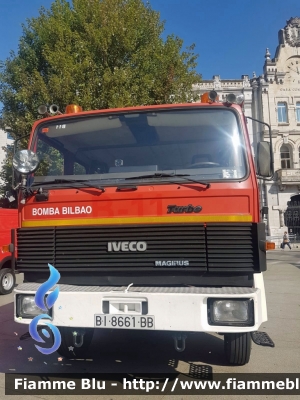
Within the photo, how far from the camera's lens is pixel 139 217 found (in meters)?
3.33

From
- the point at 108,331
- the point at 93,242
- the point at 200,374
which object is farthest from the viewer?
the point at 108,331

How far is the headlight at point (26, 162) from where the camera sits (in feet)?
12.2

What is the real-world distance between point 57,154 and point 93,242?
4.18ft

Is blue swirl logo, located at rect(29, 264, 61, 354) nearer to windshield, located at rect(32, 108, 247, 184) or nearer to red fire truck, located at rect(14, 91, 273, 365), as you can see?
red fire truck, located at rect(14, 91, 273, 365)

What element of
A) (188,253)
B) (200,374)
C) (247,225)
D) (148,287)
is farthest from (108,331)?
(247,225)

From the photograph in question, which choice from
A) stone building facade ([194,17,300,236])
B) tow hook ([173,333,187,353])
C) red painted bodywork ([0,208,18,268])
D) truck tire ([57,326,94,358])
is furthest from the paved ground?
stone building facade ([194,17,300,236])

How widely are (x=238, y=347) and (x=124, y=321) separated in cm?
135

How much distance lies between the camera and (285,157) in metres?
29.5

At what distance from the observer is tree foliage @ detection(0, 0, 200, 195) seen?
35.9 ft

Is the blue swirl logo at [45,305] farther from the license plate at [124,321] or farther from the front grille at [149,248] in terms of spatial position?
the license plate at [124,321]

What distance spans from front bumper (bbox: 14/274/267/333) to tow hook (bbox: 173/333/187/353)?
14.5 inches

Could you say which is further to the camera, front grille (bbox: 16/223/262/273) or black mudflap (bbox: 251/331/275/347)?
black mudflap (bbox: 251/331/275/347)

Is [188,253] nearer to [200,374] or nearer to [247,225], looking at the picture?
[247,225]

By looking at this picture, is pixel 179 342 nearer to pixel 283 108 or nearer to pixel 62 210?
pixel 62 210
